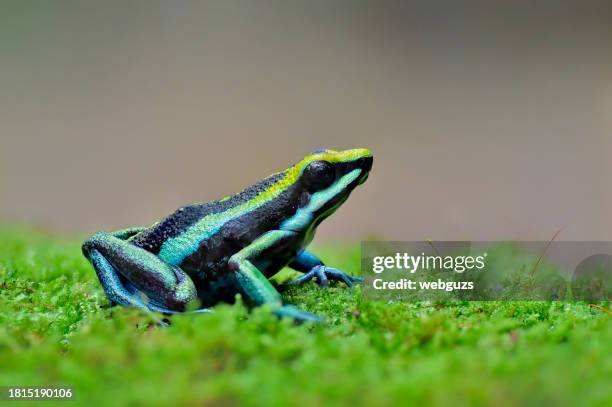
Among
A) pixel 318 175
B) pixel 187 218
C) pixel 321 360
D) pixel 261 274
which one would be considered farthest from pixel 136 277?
pixel 321 360

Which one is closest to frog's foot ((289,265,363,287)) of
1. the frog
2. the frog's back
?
the frog

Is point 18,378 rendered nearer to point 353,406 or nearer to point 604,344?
point 353,406

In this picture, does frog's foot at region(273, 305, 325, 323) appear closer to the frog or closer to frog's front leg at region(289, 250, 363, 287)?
the frog

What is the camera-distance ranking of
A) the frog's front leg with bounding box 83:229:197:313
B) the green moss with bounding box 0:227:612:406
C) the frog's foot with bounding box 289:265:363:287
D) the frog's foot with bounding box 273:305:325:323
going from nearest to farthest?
1. the green moss with bounding box 0:227:612:406
2. the frog's foot with bounding box 273:305:325:323
3. the frog's front leg with bounding box 83:229:197:313
4. the frog's foot with bounding box 289:265:363:287

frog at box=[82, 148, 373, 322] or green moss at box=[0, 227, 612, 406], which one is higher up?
frog at box=[82, 148, 373, 322]

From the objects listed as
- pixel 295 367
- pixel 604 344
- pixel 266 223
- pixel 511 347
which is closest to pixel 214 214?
pixel 266 223

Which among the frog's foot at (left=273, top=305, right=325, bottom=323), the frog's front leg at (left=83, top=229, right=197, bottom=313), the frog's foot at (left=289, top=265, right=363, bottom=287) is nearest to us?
the frog's foot at (left=273, top=305, right=325, bottom=323)

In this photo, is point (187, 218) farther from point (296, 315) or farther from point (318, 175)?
point (296, 315)
